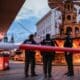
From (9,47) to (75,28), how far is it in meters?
38.9

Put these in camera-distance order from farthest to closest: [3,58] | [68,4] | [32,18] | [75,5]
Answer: [75,5]
[68,4]
[3,58]
[32,18]

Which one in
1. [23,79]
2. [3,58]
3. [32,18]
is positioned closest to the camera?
[32,18]

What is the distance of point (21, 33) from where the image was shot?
6387 mm

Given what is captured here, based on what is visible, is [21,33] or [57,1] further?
[57,1]

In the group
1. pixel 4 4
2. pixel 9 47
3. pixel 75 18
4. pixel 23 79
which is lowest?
pixel 23 79

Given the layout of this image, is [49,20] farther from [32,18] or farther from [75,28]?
[32,18]

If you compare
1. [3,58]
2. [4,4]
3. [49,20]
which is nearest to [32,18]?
[4,4]

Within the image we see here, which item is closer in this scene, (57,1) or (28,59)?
(28,59)

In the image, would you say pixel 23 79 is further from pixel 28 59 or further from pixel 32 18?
pixel 32 18

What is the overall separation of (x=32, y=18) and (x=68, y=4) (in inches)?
1225

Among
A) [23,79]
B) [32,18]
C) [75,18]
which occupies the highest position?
[75,18]

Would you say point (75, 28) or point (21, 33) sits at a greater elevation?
point (75, 28)

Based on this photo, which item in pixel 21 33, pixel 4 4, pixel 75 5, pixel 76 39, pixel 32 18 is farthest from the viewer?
pixel 75 5

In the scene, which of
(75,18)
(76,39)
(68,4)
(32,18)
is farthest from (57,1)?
(32,18)
